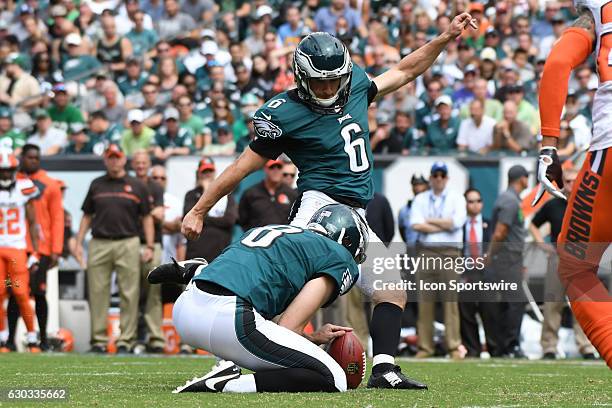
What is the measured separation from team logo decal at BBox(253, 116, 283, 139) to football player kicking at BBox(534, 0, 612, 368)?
142 cm

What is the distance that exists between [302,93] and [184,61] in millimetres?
11422

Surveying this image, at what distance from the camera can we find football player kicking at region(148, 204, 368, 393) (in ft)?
19.4

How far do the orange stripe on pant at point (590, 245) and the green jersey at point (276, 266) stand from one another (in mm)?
1072

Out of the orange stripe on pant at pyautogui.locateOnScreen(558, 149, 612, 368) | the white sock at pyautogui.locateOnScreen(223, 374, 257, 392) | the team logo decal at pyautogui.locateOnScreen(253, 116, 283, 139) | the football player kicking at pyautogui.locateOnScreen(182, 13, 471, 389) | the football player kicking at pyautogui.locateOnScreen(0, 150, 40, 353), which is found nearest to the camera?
the orange stripe on pant at pyautogui.locateOnScreen(558, 149, 612, 368)

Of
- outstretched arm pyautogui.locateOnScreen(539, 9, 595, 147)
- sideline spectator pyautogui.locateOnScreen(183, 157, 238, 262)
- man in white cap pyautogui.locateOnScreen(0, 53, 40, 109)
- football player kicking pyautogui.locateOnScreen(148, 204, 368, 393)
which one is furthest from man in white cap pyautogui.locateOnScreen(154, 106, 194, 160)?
outstretched arm pyautogui.locateOnScreen(539, 9, 595, 147)

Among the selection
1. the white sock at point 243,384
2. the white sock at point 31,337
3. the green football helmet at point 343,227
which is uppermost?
the green football helmet at point 343,227

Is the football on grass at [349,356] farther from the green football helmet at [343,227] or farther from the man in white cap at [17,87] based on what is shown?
the man in white cap at [17,87]

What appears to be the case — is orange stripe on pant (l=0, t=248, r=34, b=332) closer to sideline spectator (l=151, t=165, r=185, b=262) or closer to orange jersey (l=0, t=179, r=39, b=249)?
orange jersey (l=0, t=179, r=39, b=249)

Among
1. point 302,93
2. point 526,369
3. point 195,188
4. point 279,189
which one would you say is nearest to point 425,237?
point 279,189

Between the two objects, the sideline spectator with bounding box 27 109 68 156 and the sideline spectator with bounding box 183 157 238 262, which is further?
the sideline spectator with bounding box 27 109 68 156

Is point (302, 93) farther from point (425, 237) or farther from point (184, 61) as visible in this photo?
point (184, 61)

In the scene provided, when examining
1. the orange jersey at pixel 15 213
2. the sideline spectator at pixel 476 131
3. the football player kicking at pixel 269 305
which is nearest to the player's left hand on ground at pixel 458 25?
the football player kicking at pixel 269 305

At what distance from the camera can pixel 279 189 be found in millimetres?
12648

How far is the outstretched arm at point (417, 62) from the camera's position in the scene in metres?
7.09
